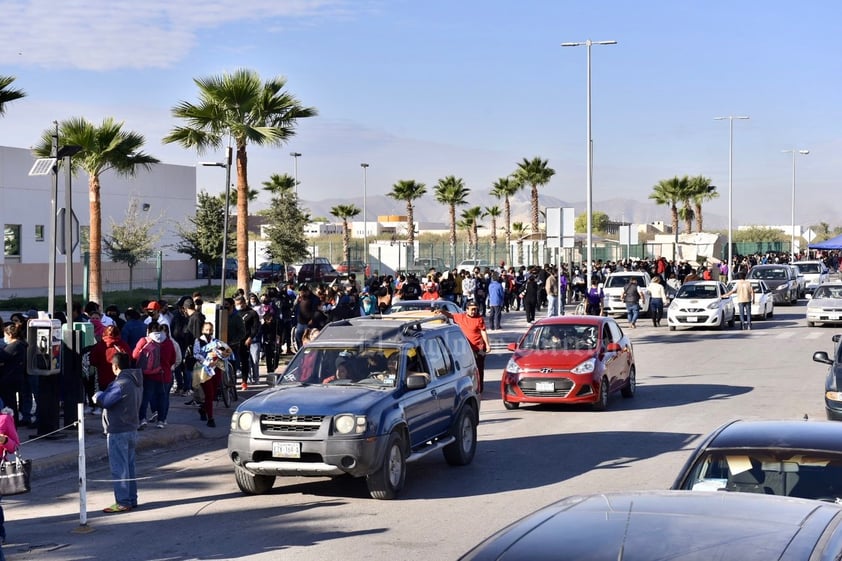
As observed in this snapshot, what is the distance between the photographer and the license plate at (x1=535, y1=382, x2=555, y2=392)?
1773 cm

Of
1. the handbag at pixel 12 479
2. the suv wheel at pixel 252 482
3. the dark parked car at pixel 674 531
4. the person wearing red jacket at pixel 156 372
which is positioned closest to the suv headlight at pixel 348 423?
the suv wheel at pixel 252 482

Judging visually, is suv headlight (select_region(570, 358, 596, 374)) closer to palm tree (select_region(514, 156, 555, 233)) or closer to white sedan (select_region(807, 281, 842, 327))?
white sedan (select_region(807, 281, 842, 327))

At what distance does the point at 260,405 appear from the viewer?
11312 mm

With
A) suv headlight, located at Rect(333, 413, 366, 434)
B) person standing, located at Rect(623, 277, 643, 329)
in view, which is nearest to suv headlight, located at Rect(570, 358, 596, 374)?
suv headlight, located at Rect(333, 413, 366, 434)

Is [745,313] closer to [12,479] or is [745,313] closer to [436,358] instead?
[436,358]

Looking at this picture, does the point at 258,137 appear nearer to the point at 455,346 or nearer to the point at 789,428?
the point at 455,346

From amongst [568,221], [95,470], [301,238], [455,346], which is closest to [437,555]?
[455,346]

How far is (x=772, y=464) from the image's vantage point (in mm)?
6793

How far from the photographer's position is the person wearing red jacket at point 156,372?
1552cm

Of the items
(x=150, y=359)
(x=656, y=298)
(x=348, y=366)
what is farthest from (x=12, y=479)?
(x=656, y=298)

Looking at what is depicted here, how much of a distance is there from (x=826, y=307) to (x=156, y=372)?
25.9 metres

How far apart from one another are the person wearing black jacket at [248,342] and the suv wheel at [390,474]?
8912mm

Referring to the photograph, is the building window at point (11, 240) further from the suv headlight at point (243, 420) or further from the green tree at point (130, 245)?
the suv headlight at point (243, 420)

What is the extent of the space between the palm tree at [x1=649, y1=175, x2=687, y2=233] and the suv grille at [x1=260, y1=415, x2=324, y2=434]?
73.9 m
